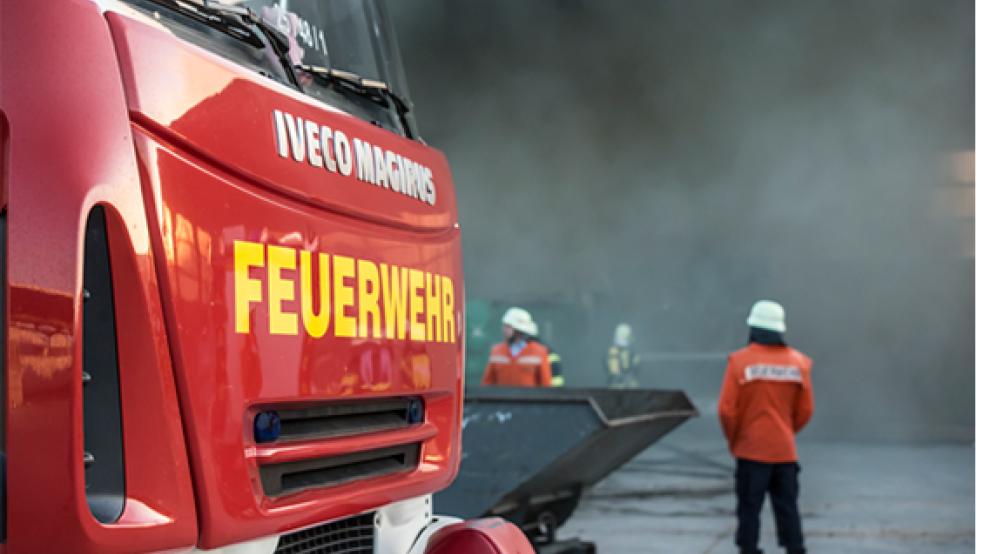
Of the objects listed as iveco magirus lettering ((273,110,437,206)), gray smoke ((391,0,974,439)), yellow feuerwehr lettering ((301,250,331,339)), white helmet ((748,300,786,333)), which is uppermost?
gray smoke ((391,0,974,439))

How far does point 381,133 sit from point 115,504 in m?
1.00

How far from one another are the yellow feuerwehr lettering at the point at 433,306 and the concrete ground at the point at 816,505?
3852 mm

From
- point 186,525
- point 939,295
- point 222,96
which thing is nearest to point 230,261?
point 222,96

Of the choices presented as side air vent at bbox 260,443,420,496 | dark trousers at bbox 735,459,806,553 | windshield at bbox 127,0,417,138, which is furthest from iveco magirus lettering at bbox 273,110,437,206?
dark trousers at bbox 735,459,806,553

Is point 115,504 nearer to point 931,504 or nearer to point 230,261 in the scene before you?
point 230,261

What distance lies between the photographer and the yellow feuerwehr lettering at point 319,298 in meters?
2.04

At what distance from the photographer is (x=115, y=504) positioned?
1693 mm

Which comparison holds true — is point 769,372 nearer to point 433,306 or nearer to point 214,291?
point 433,306

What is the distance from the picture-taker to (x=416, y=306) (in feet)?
7.97

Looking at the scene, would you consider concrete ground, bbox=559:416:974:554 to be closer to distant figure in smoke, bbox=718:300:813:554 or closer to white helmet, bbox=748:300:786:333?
distant figure in smoke, bbox=718:300:813:554

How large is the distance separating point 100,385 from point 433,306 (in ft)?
3.06

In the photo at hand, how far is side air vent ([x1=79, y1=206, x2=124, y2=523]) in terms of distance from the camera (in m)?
1.66

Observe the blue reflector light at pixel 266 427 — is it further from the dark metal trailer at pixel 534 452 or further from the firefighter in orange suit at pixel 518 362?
the firefighter in orange suit at pixel 518 362

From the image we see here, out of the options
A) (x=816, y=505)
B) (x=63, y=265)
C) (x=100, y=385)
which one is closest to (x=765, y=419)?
(x=816, y=505)
